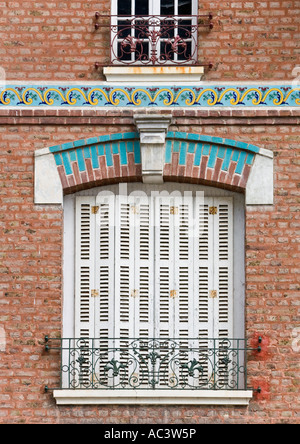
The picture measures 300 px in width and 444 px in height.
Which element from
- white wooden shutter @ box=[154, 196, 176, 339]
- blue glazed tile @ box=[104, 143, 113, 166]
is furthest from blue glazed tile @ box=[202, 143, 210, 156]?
blue glazed tile @ box=[104, 143, 113, 166]

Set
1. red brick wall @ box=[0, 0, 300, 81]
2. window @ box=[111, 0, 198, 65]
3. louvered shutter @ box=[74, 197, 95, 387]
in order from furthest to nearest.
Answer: window @ box=[111, 0, 198, 65]
red brick wall @ box=[0, 0, 300, 81]
louvered shutter @ box=[74, 197, 95, 387]

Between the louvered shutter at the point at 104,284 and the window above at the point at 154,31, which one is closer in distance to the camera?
the louvered shutter at the point at 104,284

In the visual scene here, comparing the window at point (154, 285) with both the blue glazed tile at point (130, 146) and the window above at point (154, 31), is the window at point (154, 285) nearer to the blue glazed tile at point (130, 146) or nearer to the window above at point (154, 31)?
the blue glazed tile at point (130, 146)

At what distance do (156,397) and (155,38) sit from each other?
413cm

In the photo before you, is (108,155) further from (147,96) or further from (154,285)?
(154,285)

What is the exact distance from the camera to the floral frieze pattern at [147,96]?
1811 cm

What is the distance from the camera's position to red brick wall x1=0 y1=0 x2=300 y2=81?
18.2m

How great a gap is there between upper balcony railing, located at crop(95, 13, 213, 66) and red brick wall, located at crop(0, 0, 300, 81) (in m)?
0.10

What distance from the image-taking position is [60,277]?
18000 millimetres

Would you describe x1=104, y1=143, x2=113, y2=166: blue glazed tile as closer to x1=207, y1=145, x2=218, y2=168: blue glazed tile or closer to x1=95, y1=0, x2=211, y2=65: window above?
x1=95, y1=0, x2=211, y2=65: window above

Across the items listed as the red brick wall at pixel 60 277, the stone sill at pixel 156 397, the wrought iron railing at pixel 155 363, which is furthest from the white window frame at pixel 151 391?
the wrought iron railing at pixel 155 363

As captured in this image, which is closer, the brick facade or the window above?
the brick facade

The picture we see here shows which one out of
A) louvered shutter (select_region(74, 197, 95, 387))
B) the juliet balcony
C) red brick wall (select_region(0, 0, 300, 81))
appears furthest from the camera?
red brick wall (select_region(0, 0, 300, 81))

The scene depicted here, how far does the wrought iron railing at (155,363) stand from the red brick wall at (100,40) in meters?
3.09
